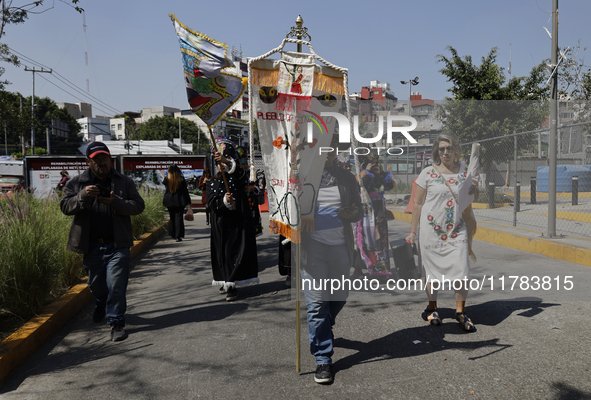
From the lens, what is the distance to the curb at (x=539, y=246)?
24.2ft

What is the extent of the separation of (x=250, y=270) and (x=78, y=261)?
2.42 m

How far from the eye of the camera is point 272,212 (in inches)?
149

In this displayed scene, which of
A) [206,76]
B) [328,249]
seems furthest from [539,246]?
[206,76]

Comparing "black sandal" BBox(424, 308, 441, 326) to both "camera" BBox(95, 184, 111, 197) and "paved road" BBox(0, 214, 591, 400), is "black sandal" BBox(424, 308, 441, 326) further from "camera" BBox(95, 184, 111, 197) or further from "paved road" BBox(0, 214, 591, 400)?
"camera" BBox(95, 184, 111, 197)

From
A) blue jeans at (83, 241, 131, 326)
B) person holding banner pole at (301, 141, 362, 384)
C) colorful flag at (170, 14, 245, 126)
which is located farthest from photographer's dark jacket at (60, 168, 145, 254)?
person holding banner pole at (301, 141, 362, 384)

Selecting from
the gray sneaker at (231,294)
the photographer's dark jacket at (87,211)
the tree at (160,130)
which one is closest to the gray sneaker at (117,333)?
the photographer's dark jacket at (87,211)

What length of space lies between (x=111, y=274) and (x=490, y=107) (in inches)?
181

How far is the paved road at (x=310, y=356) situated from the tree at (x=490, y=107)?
1370 mm

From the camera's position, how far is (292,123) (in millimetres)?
3633

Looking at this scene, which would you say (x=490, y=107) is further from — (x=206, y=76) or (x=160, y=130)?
(x=160, y=130)

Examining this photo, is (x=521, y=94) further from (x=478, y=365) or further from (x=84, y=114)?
(x=84, y=114)

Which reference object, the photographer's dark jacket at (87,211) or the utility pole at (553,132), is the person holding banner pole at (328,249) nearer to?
the photographer's dark jacket at (87,211)

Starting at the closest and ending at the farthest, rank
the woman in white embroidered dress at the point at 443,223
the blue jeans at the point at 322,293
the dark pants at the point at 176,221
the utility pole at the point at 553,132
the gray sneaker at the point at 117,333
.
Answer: the blue jeans at the point at 322,293 → the woman in white embroidered dress at the point at 443,223 → the gray sneaker at the point at 117,333 → the utility pole at the point at 553,132 → the dark pants at the point at 176,221

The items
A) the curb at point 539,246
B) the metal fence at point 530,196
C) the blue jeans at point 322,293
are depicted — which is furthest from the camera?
the metal fence at point 530,196
